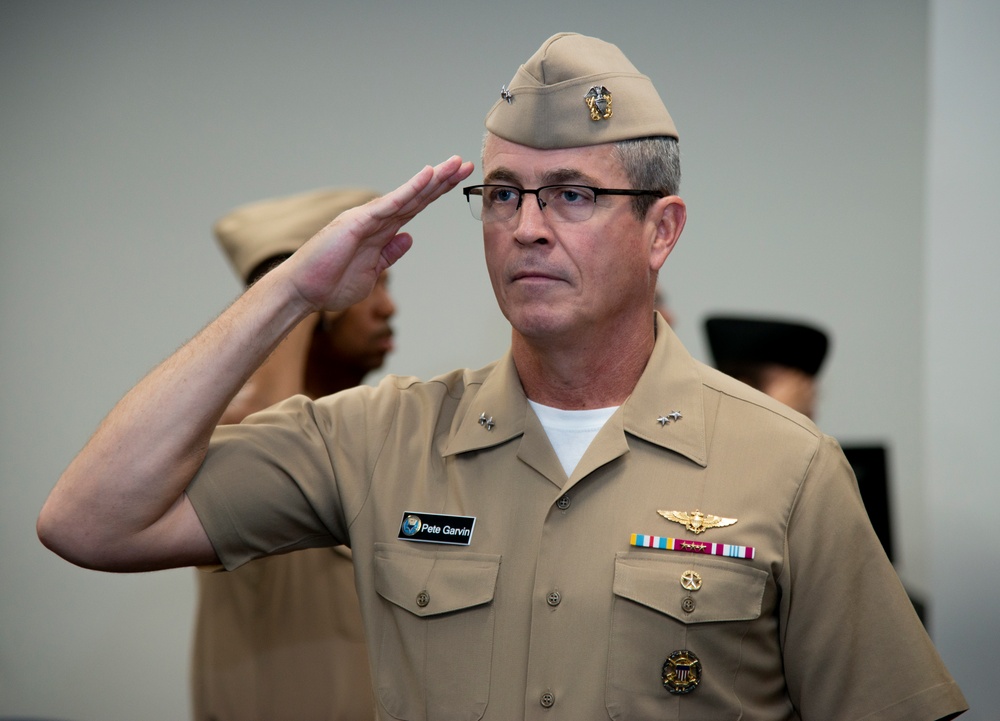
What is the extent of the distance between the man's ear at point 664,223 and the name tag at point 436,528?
0.53 metres

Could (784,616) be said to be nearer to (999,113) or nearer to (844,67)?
(999,113)

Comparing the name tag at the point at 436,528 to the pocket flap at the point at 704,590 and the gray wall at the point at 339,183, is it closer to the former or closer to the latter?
the pocket flap at the point at 704,590

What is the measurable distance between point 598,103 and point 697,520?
26.2 inches

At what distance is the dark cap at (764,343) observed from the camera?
3812mm

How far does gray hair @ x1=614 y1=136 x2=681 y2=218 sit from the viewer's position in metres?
1.76

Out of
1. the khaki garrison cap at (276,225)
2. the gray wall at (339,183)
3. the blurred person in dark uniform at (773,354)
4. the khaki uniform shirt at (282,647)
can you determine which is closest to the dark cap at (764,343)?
the blurred person in dark uniform at (773,354)

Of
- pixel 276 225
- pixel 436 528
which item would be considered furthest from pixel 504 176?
pixel 276 225

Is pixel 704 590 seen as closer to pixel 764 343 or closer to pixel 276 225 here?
pixel 276 225

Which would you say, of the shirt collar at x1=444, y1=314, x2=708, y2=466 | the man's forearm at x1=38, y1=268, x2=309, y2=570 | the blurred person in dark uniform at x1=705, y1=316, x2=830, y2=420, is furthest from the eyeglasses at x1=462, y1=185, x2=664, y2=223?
the blurred person in dark uniform at x1=705, y1=316, x2=830, y2=420

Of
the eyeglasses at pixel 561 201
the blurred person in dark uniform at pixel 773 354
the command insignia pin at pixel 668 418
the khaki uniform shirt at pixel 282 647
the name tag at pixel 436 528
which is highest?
the eyeglasses at pixel 561 201

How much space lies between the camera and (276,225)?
9.23 ft

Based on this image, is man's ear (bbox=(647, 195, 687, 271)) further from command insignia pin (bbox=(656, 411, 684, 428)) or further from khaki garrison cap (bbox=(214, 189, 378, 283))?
khaki garrison cap (bbox=(214, 189, 378, 283))

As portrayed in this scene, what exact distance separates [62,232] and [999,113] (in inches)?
124

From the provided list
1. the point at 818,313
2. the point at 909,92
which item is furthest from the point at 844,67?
the point at 818,313
